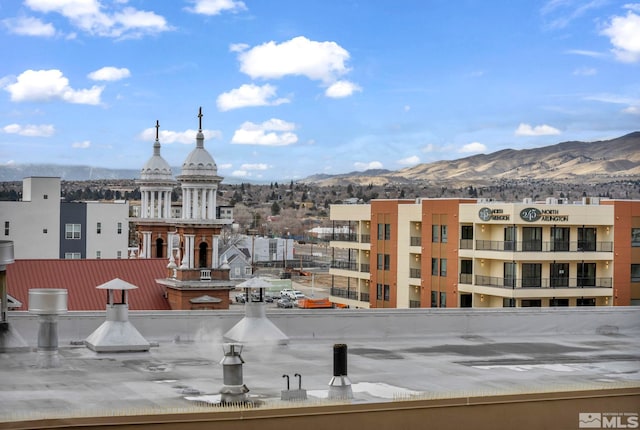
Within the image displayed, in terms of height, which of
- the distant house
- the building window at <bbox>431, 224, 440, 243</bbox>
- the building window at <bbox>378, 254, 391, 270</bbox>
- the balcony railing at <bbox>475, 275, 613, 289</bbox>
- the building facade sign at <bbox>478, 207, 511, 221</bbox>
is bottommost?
the distant house

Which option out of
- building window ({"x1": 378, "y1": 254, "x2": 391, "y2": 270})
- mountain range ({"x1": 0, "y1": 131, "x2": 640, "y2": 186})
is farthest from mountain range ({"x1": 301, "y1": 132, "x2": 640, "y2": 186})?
building window ({"x1": 378, "y1": 254, "x2": 391, "y2": 270})

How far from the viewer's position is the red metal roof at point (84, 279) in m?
53.5

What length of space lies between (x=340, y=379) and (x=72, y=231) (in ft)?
275

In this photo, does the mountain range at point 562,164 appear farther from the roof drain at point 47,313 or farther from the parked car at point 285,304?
the roof drain at point 47,313

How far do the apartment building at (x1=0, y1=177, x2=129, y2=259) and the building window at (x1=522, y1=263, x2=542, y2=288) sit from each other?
4667cm

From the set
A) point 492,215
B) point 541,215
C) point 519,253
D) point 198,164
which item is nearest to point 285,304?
point 492,215

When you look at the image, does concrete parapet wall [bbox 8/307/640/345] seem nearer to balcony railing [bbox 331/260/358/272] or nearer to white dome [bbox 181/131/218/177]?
white dome [bbox 181/131/218/177]

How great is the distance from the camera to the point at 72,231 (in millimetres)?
99688

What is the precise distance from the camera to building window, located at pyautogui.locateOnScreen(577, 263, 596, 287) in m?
71.1

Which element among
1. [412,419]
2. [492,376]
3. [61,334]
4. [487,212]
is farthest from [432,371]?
[487,212]

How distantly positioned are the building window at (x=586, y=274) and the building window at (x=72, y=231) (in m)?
52.7

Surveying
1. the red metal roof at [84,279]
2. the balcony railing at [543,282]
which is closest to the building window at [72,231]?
the red metal roof at [84,279]

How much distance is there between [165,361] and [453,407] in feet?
33.2

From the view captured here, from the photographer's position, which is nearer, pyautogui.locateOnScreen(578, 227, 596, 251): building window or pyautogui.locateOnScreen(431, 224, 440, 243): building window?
pyautogui.locateOnScreen(578, 227, 596, 251): building window
